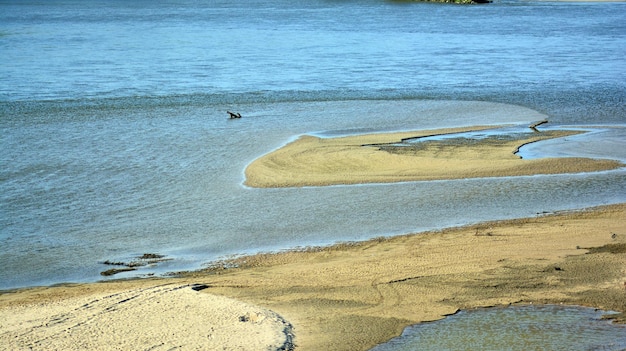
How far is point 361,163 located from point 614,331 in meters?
7.36

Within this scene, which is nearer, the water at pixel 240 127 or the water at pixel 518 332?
the water at pixel 518 332

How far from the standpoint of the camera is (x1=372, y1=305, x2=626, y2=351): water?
23.5 ft

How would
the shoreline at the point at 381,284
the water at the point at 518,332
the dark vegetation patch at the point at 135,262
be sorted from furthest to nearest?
the dark vegetation patch at the point at 135,262 < the shoreline at the point at 381,284 < the water at the point at 518,332

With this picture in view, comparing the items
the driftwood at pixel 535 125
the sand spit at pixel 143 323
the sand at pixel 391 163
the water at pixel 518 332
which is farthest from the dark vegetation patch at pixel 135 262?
the driftwood at pixel 535 125

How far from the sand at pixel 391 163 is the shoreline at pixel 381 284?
3.31 meters

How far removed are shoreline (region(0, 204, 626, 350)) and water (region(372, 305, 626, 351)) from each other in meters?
0.16

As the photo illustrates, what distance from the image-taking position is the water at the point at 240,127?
35.4 ft

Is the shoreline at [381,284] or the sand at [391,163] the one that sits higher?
the shoreline at [381,284]

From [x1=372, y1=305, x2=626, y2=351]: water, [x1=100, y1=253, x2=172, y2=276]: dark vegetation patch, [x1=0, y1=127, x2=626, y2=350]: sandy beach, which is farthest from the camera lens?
[x1=100, y1=253, x2=172, y2=276]: dark vegetation patch

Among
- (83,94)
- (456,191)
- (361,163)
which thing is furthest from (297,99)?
(456,191)

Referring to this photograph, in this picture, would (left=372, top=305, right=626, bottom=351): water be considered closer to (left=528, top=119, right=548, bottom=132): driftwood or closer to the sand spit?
the sand spit

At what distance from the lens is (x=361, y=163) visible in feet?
46.8

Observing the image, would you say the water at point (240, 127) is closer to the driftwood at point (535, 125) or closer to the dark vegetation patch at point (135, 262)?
the dark vegetation patch at point (135, 262)

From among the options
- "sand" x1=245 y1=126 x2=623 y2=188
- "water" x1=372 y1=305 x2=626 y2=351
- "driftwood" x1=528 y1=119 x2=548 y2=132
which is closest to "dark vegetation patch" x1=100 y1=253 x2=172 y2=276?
"water" x1=372 y1=305 x2=626 y2=351
